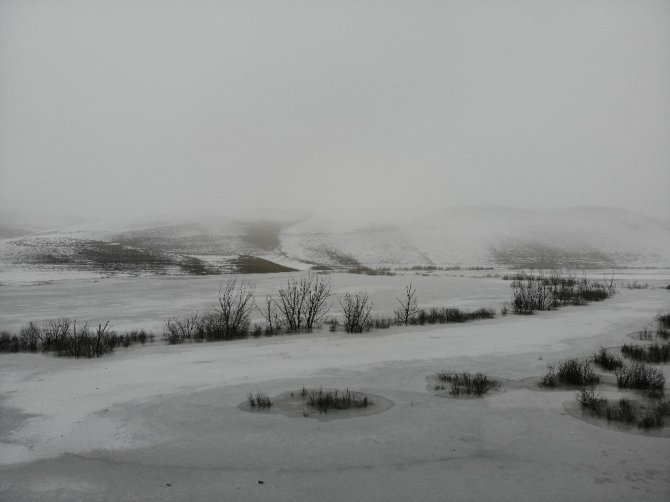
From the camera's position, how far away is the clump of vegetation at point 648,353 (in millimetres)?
10234

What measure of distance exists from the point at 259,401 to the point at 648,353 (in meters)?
9.39

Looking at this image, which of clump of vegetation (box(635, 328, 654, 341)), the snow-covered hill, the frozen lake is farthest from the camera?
the snow-covered hill

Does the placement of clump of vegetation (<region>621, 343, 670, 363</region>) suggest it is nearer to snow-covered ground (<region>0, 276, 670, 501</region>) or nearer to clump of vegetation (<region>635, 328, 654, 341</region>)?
snow-covered ground (<region>0, 276, 670, 501</region>)

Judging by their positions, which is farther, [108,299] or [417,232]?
[417,232]

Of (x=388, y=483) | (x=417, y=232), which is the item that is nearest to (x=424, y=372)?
Result: (x=388, y=483)

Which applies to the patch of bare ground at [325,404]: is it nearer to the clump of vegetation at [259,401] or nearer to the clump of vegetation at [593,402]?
the clump of vegetation at [259,401]

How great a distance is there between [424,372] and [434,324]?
23.3 feet

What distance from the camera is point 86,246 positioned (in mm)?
54750

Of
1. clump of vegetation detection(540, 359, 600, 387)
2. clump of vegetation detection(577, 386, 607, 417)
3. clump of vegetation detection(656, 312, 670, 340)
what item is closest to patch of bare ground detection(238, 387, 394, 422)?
clump of vegetation detection(577, 386, 607, 417)

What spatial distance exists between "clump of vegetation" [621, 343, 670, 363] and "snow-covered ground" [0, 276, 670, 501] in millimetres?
1144

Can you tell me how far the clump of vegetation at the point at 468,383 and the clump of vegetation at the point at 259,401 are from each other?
308cm

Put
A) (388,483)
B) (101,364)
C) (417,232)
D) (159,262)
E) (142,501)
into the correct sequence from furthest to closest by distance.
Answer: (417,232) → (159,262) → (101,364) → (388,483) → (142,501)

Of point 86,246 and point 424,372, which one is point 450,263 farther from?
point 424,372

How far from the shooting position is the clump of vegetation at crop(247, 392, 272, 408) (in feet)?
23.8
